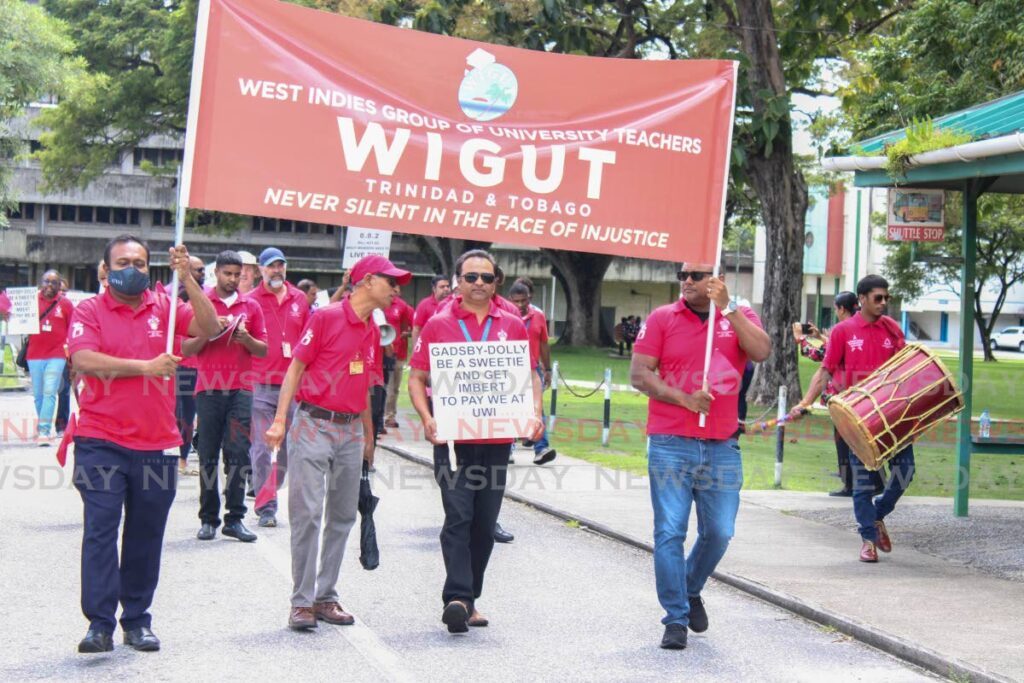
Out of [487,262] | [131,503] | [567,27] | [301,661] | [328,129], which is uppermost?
[567,27]

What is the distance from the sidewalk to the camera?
725cm

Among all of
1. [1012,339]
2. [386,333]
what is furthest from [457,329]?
[1012,339]

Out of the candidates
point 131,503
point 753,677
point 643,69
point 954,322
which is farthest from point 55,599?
point 954,322

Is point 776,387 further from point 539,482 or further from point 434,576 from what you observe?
point 434,576

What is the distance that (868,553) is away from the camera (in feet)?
32.5

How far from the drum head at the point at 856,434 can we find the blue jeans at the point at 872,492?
1.15 feet

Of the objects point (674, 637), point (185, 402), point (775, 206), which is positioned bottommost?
point (674, 637)

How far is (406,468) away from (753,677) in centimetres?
918

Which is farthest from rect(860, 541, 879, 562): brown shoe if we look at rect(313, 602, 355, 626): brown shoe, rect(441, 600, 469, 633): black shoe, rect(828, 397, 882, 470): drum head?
rect(313, 602, 355, 626): brown shoe

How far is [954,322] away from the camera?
96125 mm

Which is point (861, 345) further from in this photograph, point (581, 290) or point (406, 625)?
point (581, 290)

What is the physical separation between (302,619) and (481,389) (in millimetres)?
1559

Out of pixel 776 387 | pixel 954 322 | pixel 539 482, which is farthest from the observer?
pixel 954 322

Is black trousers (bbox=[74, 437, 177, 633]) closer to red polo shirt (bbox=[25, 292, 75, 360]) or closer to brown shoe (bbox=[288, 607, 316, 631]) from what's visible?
brown shoe (bbox=[288, 607, 316, 631])
